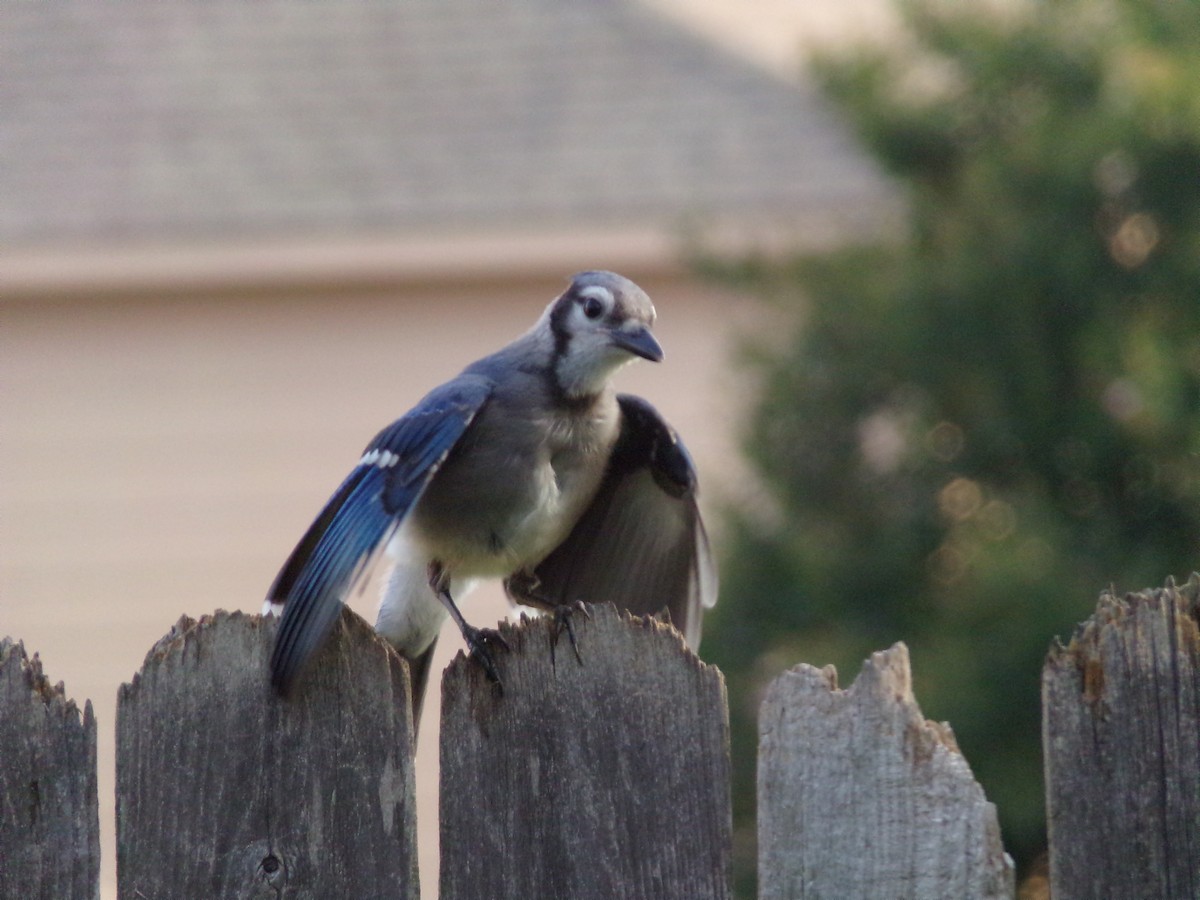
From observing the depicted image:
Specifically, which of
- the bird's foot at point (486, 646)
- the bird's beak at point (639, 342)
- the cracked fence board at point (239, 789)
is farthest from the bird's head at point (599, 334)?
the cracked fence board at point (239, 789)

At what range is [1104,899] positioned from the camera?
5.99 ft

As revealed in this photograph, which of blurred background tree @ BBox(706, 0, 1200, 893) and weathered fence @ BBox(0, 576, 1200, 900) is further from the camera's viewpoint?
blurred background tree @ BBox(706, 0, 1200, 893)

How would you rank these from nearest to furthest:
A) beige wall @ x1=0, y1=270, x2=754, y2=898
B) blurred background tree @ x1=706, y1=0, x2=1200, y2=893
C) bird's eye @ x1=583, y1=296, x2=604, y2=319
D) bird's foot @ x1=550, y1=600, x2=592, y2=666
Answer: bird's foot @ x1=550, y1=600, x2=592, y2=666
bird's eye @ x1=583, y1=296, x2=604, y2=319
blurred background tree @ x1=706, y1=0, x2=1200, y2=893
beige wall @ x1=0, y1=270, x2=754, y2=898

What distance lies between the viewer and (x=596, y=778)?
6.26 feet

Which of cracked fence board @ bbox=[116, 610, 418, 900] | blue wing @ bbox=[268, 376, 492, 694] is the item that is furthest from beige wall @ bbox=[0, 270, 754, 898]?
cracked fence board @ bbox=[116, 610, 418, 900]

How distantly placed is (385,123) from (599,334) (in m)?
5.37

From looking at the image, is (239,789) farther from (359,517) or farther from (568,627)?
(359,517)

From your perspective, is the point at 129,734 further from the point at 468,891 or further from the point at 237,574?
the point at 237,574

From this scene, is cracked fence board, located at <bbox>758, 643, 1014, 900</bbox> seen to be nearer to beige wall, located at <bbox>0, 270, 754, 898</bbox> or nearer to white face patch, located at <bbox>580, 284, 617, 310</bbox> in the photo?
white face patch, located at <bbox>580, 284, 617, 310</bbox>

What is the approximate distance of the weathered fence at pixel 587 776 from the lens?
1.83 metres

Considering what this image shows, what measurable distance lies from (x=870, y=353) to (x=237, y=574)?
12.3 feet

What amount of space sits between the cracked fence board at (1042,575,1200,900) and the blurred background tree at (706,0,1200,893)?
258cm

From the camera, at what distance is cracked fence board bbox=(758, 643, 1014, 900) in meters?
1.83

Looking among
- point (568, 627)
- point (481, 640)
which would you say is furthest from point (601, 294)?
point (568, 627)
